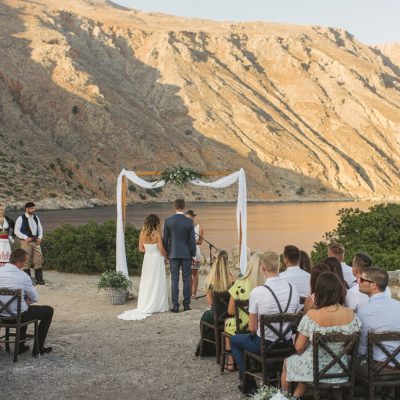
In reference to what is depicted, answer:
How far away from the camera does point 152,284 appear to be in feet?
36.1

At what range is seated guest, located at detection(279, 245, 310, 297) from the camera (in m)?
7.10

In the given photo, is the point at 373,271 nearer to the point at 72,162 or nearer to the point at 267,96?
the point at 72,162

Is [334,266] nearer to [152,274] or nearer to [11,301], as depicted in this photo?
[11,301]

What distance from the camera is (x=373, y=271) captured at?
5457 millimetres

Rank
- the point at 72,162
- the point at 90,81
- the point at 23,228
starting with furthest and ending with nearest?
the point at 90,81 → the point at 72,162 → the point at 23,228

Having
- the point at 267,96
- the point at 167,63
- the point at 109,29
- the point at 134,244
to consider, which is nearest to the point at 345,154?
the point at 267,96

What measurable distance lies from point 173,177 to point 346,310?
33.1ft

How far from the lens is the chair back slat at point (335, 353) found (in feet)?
16.8

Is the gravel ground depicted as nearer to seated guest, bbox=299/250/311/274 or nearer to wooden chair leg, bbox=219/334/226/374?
wooden chair leg, bbox=219/334/226/374

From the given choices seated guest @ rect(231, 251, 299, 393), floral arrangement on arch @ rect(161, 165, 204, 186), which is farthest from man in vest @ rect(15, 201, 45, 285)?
seated guest @ rect(231, 251, 299, 393)

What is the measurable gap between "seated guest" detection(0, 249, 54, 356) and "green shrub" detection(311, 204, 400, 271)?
9843mm

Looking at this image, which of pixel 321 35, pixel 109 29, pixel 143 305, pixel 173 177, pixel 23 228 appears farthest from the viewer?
pixel 321 35

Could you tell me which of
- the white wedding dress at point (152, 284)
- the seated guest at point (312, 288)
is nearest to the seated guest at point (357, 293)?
the seated guest at point (312, 288)

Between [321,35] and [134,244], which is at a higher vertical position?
[321,35]
